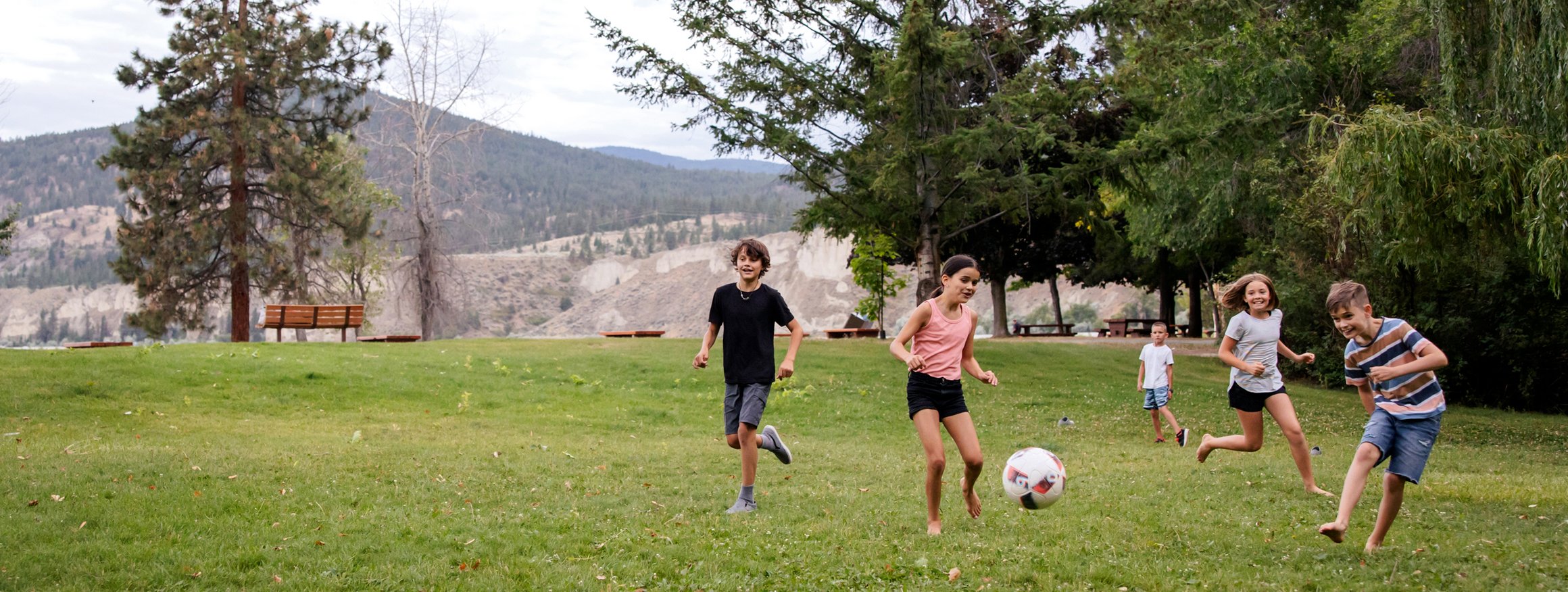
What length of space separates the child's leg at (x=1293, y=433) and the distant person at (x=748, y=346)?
3.98 meters

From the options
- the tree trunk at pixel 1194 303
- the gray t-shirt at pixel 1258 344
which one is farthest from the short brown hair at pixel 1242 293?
the tree trunk at pixel 1194 303

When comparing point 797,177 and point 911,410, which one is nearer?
point 911,410

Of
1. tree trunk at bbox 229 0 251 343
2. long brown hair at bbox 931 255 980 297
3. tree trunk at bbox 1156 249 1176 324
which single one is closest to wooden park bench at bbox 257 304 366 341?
tree trunk at bbox 229 0 251 343

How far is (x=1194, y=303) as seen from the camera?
157ft

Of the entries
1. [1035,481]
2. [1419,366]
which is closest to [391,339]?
[1035,481]

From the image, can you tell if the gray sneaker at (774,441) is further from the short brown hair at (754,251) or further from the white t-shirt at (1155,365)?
the white t-shirt at (1155,365)

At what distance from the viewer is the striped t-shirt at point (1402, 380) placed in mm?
6375

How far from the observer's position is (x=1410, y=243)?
47.2 feet

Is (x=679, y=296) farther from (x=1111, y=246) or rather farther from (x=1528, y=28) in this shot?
(x=1528, y=28)

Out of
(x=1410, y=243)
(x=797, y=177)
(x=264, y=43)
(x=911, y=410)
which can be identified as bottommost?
(x=911, y=410)

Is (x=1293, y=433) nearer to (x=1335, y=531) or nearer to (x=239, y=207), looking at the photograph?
(x=1335, y=531)

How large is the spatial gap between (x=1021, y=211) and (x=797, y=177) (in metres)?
5.35

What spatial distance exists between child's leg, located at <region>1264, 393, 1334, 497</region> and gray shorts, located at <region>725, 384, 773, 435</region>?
4105 mm

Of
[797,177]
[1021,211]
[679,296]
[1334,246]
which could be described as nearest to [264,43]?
[797,177]
